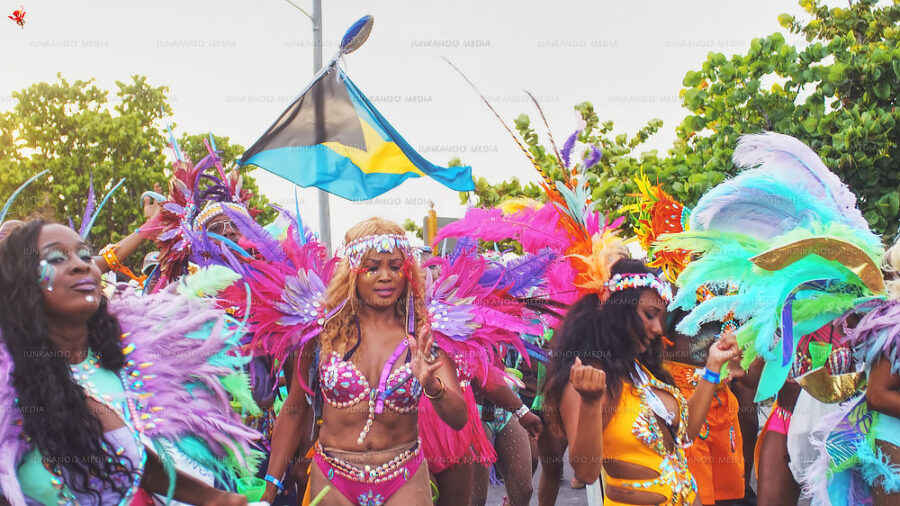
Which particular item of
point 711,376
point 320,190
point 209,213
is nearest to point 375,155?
point 209,213

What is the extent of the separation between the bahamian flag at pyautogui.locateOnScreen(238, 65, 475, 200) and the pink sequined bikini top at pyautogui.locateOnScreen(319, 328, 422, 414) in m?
3.84

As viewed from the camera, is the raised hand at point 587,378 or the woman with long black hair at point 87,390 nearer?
Answer: the woman with long black hair at point 87,390

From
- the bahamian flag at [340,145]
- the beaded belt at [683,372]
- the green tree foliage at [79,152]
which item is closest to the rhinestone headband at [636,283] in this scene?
the beaded belt at [683,372]

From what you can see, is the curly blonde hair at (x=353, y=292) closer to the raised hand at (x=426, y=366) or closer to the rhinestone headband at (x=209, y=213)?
the raised hand at (x=426, y=366)

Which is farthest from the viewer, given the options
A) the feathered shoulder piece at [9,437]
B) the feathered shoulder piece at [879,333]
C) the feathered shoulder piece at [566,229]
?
the feathered shoulder piece at [566,229]

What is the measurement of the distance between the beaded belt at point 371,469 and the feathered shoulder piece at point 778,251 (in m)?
1.37

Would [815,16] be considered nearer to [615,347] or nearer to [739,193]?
[739,193]

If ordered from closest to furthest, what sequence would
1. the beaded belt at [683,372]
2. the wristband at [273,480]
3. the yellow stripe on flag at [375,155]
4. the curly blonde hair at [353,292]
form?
the wristband at [273,480] < the curly blonde hair at [353,292] < the beaded belt at [683,372] < the yellow stripe on flag at [375,155]

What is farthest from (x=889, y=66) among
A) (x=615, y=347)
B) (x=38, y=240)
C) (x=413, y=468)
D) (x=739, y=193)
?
(x=38, y=240)

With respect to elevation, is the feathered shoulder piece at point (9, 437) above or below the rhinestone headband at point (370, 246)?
below

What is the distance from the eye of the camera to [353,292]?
165 inches

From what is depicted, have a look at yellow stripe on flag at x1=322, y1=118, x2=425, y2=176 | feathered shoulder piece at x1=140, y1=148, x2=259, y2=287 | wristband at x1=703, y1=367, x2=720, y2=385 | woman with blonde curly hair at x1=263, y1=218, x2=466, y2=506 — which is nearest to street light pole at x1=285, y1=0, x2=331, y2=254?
yellow stripe on flag at x1=322, y1=118, x2=425, y2=176

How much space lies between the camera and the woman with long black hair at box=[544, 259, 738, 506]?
12.3 feet

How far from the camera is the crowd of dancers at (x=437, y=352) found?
2.79 meters
